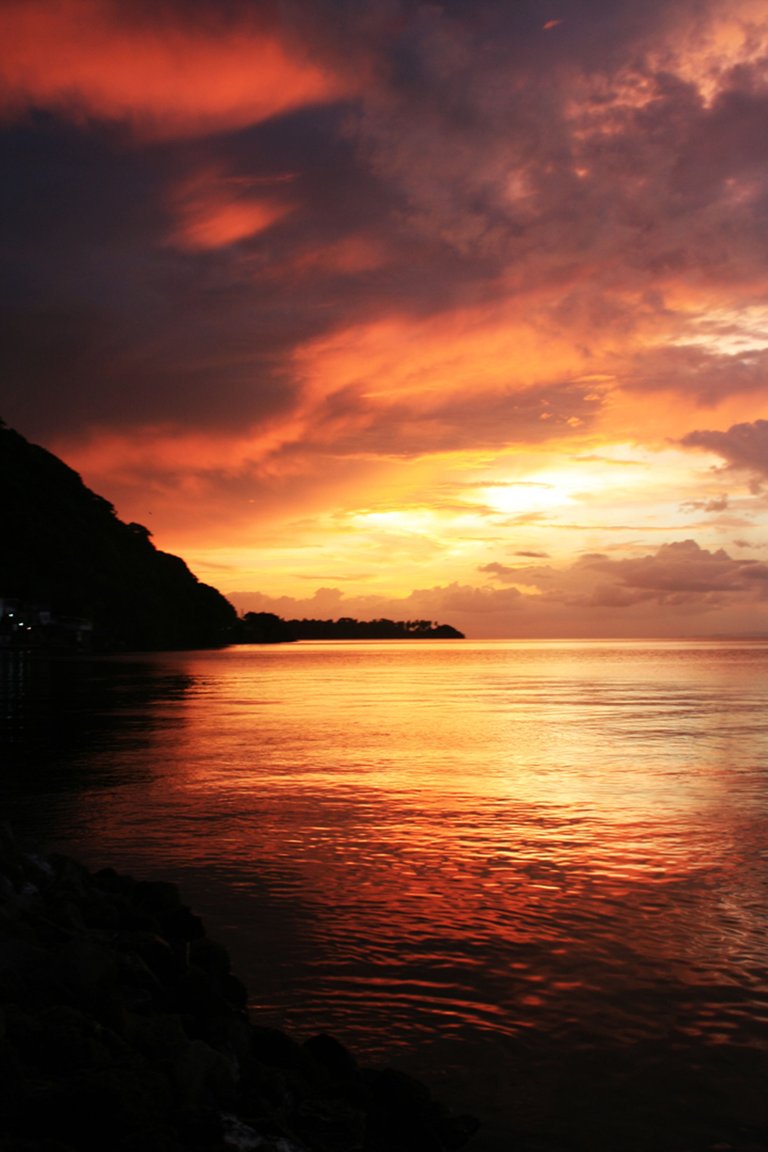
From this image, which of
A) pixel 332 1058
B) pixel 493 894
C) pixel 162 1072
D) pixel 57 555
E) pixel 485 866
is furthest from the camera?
pixel 57 555

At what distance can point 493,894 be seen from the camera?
1205 cm

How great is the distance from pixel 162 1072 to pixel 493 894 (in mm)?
7113

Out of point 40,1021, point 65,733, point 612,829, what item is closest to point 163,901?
point 40,1021

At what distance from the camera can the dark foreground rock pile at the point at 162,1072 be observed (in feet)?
16.2

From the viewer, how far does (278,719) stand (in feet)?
133

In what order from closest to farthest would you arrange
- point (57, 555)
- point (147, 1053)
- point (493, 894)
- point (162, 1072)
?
1. point (162, 1072)
2. point (147, 1053)
3. point (493, 894)
4. point (57, 555)

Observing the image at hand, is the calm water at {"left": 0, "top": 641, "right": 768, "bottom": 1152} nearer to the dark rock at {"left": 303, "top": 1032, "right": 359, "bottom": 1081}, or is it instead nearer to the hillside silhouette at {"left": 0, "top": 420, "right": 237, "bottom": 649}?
the dark rock at {"left": 303, "top": 1032, "right": 359, "bottom": 1081}

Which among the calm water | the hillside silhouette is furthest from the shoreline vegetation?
the calm water

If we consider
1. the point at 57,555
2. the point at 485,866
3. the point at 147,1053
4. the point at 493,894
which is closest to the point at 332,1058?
the point at 147,1053

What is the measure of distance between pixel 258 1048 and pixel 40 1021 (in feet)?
5.67

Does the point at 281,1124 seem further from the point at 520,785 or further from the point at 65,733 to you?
the point at 65,733

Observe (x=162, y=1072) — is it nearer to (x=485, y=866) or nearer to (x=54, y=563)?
(x=485, y=866)

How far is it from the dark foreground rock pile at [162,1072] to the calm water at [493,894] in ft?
2.71

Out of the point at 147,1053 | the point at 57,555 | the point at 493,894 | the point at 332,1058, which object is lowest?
the point at 493,894
